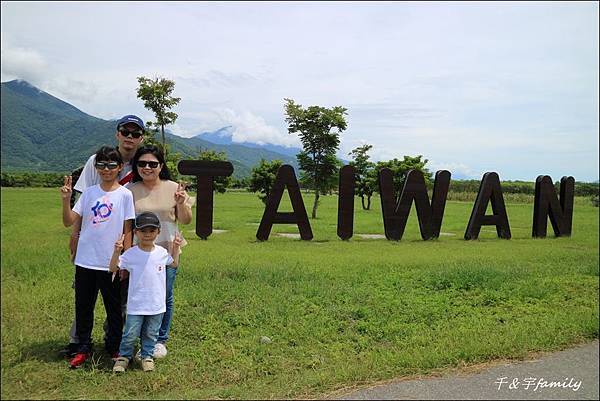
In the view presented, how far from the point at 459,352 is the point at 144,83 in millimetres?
4039

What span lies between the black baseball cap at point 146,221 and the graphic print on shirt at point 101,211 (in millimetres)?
195

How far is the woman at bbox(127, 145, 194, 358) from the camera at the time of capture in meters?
3.40

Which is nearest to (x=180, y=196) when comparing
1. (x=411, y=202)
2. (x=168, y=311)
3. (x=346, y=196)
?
(x=168, y=311)

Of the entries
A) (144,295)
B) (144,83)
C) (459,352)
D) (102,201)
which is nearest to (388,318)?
(459,352)

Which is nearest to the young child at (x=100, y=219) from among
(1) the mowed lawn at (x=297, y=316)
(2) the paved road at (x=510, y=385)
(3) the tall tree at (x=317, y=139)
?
(1) the mowed lawn at (x=297, y=316)

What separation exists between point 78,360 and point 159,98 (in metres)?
3.00

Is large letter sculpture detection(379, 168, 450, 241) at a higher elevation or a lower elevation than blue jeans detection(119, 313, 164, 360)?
higher

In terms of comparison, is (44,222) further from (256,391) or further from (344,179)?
(256,391)

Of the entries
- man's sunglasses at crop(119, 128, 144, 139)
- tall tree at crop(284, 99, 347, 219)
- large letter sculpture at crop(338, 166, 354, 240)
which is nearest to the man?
man's sunglasses at crop(119, 128, 144, 139)

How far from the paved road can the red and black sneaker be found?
1872mm

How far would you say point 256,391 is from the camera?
3346mm

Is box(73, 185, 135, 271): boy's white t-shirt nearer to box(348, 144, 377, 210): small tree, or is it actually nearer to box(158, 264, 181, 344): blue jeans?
box(158, 264, 181, 344): blue jeans

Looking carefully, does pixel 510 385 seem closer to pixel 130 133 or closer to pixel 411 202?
pixel 130 133

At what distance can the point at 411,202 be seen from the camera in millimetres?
10820
